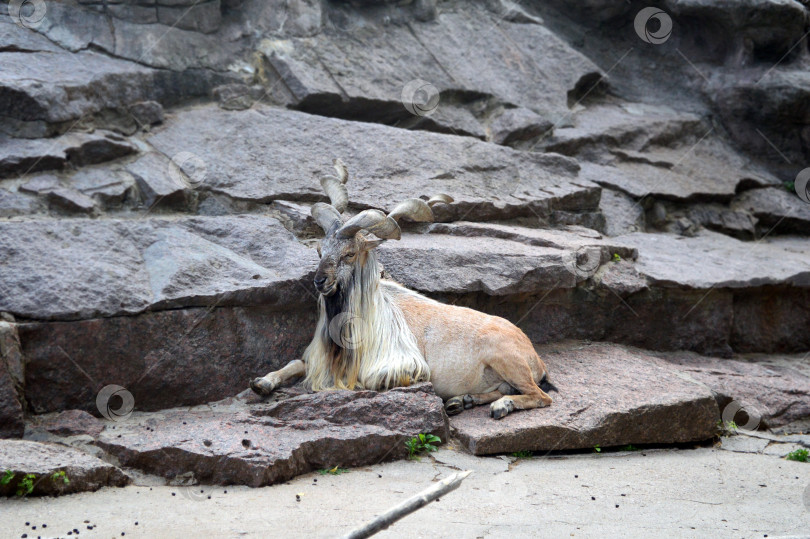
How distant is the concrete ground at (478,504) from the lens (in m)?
4.23

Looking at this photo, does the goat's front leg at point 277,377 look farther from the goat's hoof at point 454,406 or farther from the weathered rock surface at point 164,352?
the goat's hoof at point 454,406

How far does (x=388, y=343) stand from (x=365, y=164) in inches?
98.9

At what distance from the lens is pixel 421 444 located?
5.48 meters

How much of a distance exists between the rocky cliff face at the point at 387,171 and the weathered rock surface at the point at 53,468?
0.51 m

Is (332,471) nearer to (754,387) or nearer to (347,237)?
(347,237)

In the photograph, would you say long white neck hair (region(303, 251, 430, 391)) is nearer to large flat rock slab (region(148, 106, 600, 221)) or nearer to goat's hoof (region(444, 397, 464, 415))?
goat's hoof (region(444, 397, 464, 415))

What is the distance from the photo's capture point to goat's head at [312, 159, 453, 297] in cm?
580

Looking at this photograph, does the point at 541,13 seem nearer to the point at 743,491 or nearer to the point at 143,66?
the point at 143,66

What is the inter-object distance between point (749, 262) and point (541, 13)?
4.69 m

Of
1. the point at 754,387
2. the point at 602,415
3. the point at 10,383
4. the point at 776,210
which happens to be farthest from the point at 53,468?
the point at 776,210

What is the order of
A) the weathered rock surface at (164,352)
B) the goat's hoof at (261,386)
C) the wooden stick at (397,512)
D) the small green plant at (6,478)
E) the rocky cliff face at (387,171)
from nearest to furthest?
the wooden stick at (397,512) → the small green plant at (6,478) → the weathered rock surface at (164,352) → the goat's hoof at (261,386) → the rocky cliff face at (387,171)

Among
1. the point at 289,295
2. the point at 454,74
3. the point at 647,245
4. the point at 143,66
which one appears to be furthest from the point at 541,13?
the point at 289,295

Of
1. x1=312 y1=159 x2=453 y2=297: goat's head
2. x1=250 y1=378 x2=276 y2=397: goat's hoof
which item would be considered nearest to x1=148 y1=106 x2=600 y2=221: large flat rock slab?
x1=312 y1=159 x2=453 y2=297: goat's head

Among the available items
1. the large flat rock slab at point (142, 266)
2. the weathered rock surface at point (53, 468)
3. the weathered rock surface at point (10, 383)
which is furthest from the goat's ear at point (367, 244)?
the weathered rock surface at point (10, 383)
